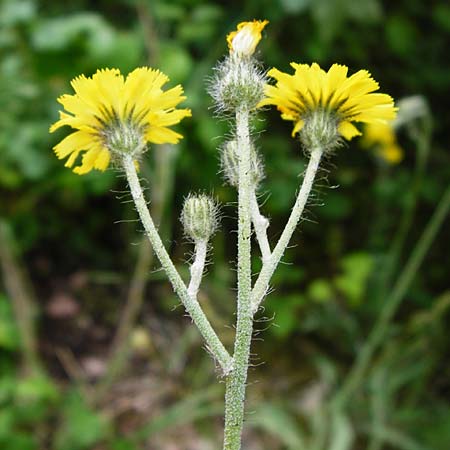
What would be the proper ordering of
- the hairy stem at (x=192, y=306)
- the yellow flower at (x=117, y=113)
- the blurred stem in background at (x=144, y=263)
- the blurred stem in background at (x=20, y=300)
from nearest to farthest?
1. the hairy stem at (x=192, y=306)
2. the yellow flower at (x=117, y=113)
3. the blurred stem in background at (x=144, y=263)
4. the blurred stem in background at (x=20, y=300)

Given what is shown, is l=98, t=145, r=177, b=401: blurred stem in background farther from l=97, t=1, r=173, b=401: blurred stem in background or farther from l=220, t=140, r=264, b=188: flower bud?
l=220, t=140, r=264, b=188: flower bud

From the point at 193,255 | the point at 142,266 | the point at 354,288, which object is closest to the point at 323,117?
the point at 193,255

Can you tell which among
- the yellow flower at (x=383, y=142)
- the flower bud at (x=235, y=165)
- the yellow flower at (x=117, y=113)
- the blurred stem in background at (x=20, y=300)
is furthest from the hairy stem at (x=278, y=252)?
the yellow flower at (x=383, y=142)

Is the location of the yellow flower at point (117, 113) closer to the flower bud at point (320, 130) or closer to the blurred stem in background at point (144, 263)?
the flower bud at point (320, 130)

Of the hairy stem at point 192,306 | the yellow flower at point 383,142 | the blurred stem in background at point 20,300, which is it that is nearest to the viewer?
the hairy stem at point 192,306

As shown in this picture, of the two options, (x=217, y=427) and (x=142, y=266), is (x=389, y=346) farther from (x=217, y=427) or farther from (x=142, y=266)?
(x=142, y=266)

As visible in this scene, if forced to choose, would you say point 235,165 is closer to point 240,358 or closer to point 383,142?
point 240,358
